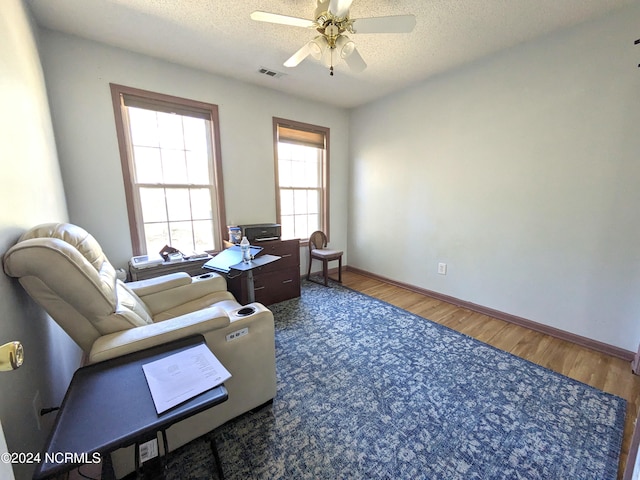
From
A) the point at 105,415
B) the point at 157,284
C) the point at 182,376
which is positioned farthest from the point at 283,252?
the point at 105,415

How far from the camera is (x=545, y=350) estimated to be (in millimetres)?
2109

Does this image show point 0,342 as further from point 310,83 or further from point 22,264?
point 310,83

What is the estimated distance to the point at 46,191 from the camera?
1672 mm

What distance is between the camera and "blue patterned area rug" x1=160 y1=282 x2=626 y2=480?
3.97ft

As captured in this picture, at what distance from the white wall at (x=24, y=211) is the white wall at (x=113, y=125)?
0.31 meters

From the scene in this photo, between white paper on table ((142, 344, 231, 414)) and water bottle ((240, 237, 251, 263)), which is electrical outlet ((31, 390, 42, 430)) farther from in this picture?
water bottle ((240, 237, 251, 263))

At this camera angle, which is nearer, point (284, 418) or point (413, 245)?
point (284, 418)

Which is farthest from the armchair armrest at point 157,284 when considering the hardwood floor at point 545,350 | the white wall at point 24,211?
the hardwood floor at point 545,350

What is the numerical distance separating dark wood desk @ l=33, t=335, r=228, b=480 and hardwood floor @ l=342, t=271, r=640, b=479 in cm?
196

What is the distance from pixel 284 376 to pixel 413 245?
233 cm

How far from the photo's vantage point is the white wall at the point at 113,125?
84.8 inches

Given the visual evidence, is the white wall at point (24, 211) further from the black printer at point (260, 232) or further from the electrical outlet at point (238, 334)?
the black printer at point (260, 232)

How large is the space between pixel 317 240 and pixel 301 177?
968 mm

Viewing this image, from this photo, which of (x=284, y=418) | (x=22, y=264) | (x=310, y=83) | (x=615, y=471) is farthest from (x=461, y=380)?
(x=310, y=83)
